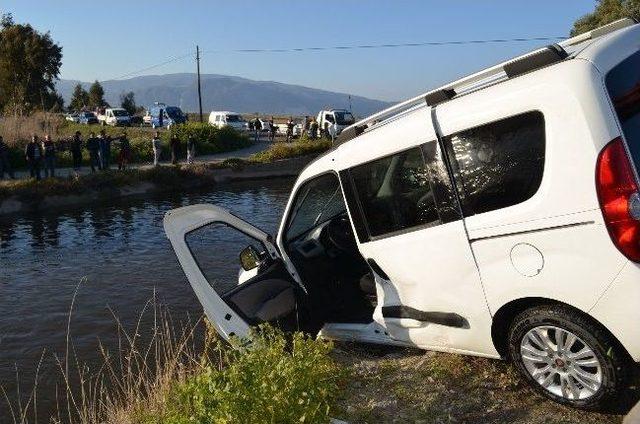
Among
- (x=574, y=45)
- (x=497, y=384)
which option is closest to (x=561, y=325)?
(x=497, y=384)

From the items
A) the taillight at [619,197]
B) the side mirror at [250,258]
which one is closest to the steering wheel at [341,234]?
the side mirror at [250,258]

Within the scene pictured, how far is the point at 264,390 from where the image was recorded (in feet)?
11.0

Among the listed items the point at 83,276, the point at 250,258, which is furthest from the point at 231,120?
the point at 250,258

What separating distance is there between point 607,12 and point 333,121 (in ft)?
67.5

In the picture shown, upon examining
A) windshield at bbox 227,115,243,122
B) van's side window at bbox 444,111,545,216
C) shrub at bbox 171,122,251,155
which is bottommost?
van's side window at bbox 444,111,545,216

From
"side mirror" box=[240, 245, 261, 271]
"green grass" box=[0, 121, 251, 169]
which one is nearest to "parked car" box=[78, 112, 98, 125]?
"green grass" box=[0, 121, 251, 169]

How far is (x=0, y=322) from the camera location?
1029 cm

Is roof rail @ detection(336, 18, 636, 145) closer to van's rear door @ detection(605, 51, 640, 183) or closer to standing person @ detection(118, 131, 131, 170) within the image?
van's rear door @ detection(605, 51, 640, 183)

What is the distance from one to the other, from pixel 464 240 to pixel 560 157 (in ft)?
2.97

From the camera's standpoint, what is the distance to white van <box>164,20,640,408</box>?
3.55 meters

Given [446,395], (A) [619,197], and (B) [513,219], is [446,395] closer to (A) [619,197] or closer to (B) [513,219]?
(B) [513,219]

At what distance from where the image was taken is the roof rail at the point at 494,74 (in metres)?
3.94

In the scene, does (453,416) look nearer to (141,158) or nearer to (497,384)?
(497,384)

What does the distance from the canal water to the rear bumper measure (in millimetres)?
6734
